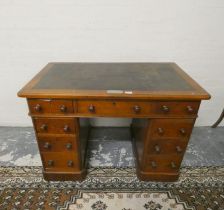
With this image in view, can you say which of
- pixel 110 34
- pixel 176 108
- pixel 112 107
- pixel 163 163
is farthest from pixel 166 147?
pixel 110 34

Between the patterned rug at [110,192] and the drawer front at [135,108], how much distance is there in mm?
732

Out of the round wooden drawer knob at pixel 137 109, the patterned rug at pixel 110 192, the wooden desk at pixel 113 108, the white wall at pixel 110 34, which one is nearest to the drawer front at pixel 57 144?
the wooden desk at pixel 113 108

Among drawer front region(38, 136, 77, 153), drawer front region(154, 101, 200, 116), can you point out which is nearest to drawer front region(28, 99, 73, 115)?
drawer front region(38, 136, 77, 153)

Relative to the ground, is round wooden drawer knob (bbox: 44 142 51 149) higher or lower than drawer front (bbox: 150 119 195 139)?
lower

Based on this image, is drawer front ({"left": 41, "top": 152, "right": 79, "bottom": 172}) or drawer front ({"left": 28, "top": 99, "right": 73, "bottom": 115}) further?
drawer front ({"left": 41, "top": 152, "right": 79, "bottom": 172})

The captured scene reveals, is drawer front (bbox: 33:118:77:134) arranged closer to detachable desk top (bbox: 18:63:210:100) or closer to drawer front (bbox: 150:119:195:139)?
detachable desk top (bbox: 18:63:210:100)

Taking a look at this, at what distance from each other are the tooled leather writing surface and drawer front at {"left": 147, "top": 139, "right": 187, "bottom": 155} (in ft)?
1.48

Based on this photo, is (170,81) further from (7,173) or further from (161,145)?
(7,173)

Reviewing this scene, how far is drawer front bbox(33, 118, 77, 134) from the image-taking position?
145 centimetres

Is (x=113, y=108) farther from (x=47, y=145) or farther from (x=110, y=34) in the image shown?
(x=110, y=34)

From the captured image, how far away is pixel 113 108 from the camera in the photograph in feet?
4.61

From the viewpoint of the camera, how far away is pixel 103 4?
6.12 ft

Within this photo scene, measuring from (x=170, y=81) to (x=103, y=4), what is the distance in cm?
101

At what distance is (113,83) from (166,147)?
0.69 meters
